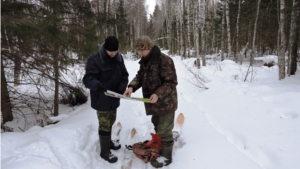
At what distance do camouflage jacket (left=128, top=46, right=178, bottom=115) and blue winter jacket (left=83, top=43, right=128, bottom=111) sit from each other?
27 centimetres

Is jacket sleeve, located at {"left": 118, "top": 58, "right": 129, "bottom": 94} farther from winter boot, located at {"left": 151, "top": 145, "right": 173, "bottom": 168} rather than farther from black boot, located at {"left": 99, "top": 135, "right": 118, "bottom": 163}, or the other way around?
winter boot, located at {"left": 151, "top": 145, "right": 173, "bottom": 168}

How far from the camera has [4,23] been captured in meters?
2.76

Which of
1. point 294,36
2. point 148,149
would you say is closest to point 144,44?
point 148,149

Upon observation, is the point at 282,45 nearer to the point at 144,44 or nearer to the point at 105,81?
the point at 144,44

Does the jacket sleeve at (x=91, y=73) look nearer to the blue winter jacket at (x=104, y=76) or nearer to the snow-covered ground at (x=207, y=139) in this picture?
the blue winter jacket at (x=104, y=76)

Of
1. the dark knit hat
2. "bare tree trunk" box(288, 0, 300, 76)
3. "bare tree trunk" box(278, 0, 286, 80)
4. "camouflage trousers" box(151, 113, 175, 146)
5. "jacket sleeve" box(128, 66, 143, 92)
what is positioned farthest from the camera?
"bare tree trunk" box(288, 0, 300, 76)

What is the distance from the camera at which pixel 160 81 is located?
2.73 m

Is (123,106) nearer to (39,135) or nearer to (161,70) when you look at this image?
(39,135)

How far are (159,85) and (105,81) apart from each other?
0.80 m

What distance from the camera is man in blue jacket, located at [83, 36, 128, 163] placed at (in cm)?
269

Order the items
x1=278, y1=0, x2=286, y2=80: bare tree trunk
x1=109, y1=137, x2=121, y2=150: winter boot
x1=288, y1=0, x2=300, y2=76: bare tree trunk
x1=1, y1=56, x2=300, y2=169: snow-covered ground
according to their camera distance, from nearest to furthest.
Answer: x1=1, y1=56, x2=300, y2=169: snow-covered ground → x1=109, y1=137, x2=121, y2=150: winter boot → x1=278, y1=0, x2=286, y2=80: bare tree trunk → x1=288, y1=0, x2=300, y2=76: bare tree trunk

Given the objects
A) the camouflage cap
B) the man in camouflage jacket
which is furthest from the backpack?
the camouflage cap

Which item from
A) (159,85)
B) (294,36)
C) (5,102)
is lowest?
(5,102)

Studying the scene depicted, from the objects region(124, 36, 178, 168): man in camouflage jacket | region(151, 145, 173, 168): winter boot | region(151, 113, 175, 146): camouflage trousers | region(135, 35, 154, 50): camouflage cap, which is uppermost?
region(135, 35, 154, 50): camouflage cap
